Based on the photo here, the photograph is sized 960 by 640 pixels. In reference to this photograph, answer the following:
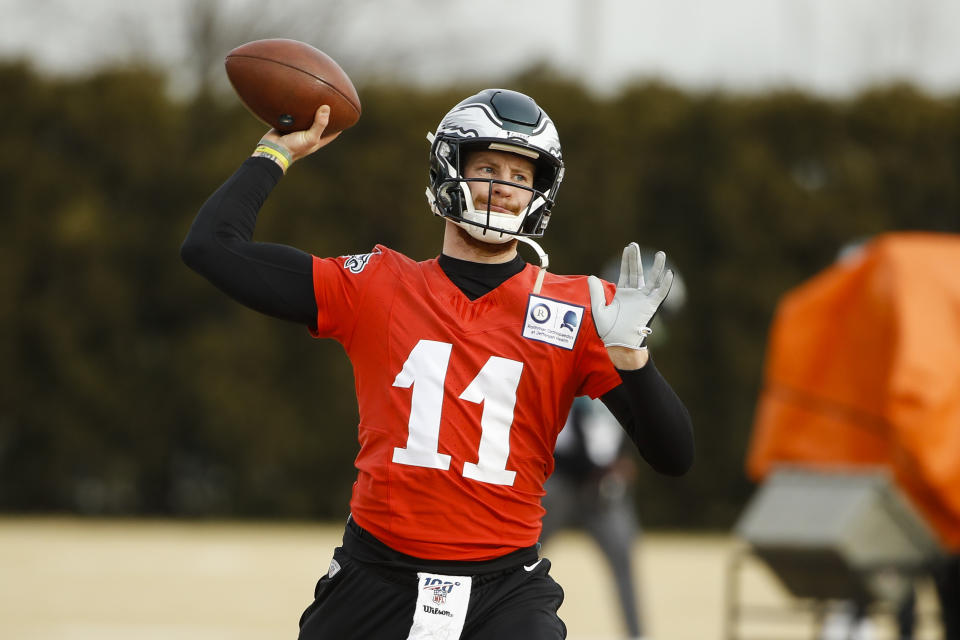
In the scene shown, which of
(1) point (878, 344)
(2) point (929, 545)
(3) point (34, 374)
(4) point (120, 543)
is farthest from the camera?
(3) point (34, 374)

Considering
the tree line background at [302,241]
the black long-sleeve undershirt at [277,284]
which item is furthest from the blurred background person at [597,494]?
the tree line background at [302,241]

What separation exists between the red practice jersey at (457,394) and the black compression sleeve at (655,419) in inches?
5.2

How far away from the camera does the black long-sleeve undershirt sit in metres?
3.54

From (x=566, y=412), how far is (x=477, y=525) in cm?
39

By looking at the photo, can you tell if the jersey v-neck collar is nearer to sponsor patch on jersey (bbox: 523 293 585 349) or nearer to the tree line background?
sponsor patch on jersey (bbox: 523 293 585 349)

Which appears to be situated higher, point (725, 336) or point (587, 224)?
point (587, 224)

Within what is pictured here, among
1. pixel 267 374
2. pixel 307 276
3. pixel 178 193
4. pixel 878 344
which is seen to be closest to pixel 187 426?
pixel 267 374

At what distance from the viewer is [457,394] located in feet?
11.9

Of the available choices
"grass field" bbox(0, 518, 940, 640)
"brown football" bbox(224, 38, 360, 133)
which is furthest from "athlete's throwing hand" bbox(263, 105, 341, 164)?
"grass field" bbox(0, 518, 940, 640)

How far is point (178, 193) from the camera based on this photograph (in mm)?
15570

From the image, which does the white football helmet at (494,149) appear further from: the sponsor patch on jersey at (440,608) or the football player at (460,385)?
the sponsor patch on jersey at (440,608)

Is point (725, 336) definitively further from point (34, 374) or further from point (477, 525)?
point (477, 525)

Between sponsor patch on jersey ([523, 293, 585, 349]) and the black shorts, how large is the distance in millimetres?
557

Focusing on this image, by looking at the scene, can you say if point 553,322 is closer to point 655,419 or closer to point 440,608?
point 655,419
